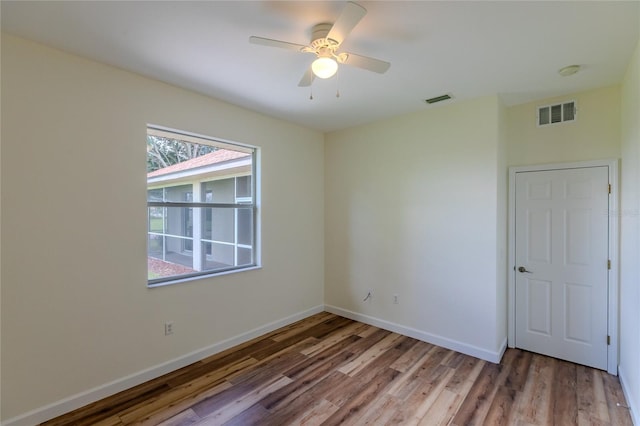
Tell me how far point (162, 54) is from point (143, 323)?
2.25m

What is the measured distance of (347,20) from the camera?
5.37ft

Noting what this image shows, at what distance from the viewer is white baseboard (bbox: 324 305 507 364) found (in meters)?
3.08

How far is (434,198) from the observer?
3461mm

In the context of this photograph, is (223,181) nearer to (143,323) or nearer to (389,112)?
(143,323)

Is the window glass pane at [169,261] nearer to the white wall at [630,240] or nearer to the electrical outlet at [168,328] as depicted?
the electrical outlet at [168,328]

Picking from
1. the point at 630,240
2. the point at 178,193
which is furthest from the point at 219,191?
the point at 630,240

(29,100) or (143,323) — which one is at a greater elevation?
(29,100)

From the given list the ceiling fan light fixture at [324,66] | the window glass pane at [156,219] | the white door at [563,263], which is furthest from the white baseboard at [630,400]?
the window glass pane at [156,219]

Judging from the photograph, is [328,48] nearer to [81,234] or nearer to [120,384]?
[81,234]

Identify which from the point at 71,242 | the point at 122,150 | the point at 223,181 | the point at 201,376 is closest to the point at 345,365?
the point at 201,376

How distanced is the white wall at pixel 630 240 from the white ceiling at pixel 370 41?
0.30m

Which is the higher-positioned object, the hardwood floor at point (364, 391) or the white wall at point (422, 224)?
the white wall at point (422, 224)

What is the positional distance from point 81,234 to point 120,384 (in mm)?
1294

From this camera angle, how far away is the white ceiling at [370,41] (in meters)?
1.77
